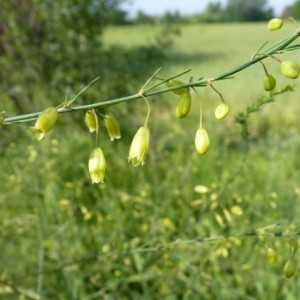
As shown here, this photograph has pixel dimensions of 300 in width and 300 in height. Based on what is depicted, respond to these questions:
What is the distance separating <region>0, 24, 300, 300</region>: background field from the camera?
4.49 feet

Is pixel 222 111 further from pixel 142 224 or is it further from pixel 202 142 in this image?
pixel 142 224

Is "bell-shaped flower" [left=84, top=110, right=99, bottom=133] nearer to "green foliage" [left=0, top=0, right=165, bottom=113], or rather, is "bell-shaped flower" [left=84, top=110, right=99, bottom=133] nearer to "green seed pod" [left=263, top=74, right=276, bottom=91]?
"green seed pod" [left=263, top=74, right=276, bottom=91]

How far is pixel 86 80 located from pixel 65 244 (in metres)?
1.70

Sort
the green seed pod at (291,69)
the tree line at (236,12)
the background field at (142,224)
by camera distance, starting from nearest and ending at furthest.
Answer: the green seed pod at (291,69) → the background field at (142,224) → the tree line at (236,12)

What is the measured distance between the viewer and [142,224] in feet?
6.23

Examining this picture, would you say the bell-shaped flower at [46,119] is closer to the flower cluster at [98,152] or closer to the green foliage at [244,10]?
the flower cluster at [98,152]

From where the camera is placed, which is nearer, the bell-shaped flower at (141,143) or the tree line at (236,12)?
the bell-shaped flower at (141,143)

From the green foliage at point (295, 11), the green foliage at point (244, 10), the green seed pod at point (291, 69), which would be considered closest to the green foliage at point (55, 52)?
the green foliage at point (295, 11)

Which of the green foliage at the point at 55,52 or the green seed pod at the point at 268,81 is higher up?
the green foliage at the point at 55,52

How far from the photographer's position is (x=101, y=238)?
1736 millimetres

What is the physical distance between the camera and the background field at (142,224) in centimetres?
137

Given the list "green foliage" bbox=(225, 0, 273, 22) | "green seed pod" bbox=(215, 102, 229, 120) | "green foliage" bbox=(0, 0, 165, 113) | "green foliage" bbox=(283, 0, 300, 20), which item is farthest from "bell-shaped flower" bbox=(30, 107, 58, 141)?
"green foliage" bbox=(225, 0, 273, 22)

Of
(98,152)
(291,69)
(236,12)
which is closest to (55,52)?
(98,152)

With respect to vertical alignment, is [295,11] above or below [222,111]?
above
